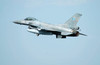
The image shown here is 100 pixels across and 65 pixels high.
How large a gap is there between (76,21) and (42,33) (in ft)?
18.3

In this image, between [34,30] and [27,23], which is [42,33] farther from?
[27,23]

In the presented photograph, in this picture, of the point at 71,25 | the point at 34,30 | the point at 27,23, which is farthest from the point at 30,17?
the point at 71,25

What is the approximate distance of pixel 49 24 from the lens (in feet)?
119

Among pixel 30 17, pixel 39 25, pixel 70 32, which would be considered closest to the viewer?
pixel 70 32

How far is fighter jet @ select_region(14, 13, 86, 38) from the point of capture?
114ft

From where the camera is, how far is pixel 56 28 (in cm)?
3553

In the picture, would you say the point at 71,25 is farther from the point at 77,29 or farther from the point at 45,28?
the point at 45,28

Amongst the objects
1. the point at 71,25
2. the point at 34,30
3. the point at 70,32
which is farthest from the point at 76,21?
the point at 34,30

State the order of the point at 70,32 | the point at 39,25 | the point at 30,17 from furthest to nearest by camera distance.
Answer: the point at 30,17 < the point at 39,25 < the point at 70,32

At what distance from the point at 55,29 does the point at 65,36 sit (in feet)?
6.15

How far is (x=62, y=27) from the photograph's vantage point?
35844mm

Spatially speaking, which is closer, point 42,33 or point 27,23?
point 42,33

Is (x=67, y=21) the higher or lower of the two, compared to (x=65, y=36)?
higher

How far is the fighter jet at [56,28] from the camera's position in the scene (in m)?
34.9
